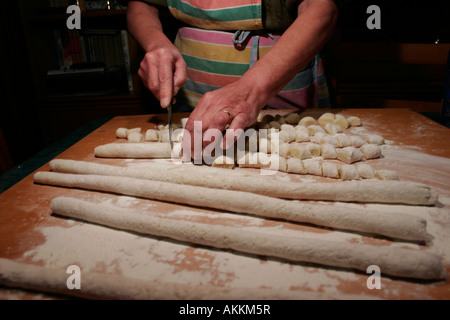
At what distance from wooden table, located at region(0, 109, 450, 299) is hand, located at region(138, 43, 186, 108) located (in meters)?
0.59

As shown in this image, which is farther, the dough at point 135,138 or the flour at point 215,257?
the dough at point 135,138

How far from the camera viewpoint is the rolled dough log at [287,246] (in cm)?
74

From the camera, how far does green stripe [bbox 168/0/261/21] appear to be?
172cm

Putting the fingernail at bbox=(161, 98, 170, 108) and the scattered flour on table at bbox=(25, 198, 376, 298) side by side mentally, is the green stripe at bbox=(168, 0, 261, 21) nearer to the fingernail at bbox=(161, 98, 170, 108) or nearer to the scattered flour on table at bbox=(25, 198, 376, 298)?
the fingernail at bbox=(161, 98, 170, 108)

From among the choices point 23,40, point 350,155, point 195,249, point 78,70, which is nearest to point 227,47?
point 350,155

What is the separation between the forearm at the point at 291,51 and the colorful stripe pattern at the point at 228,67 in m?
0.27

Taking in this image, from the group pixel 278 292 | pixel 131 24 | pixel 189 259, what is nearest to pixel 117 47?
pixel 131 24

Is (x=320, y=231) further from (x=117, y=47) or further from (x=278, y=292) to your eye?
(x=117, y=47)

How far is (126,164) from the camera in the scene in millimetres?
1409

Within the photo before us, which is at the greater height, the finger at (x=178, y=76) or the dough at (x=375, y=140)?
the finger at (x=178, y=76)

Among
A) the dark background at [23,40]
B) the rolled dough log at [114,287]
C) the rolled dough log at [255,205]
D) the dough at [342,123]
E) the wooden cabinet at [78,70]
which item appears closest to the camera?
the rolled dough log at [114,287]

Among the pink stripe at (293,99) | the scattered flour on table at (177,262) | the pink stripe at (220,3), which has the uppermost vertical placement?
the pink stripe at (220,3)

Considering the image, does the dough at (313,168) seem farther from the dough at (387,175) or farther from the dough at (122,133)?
the dough at (122,133)

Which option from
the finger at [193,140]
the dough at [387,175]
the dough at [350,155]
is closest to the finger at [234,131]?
the finger at [193,140]
